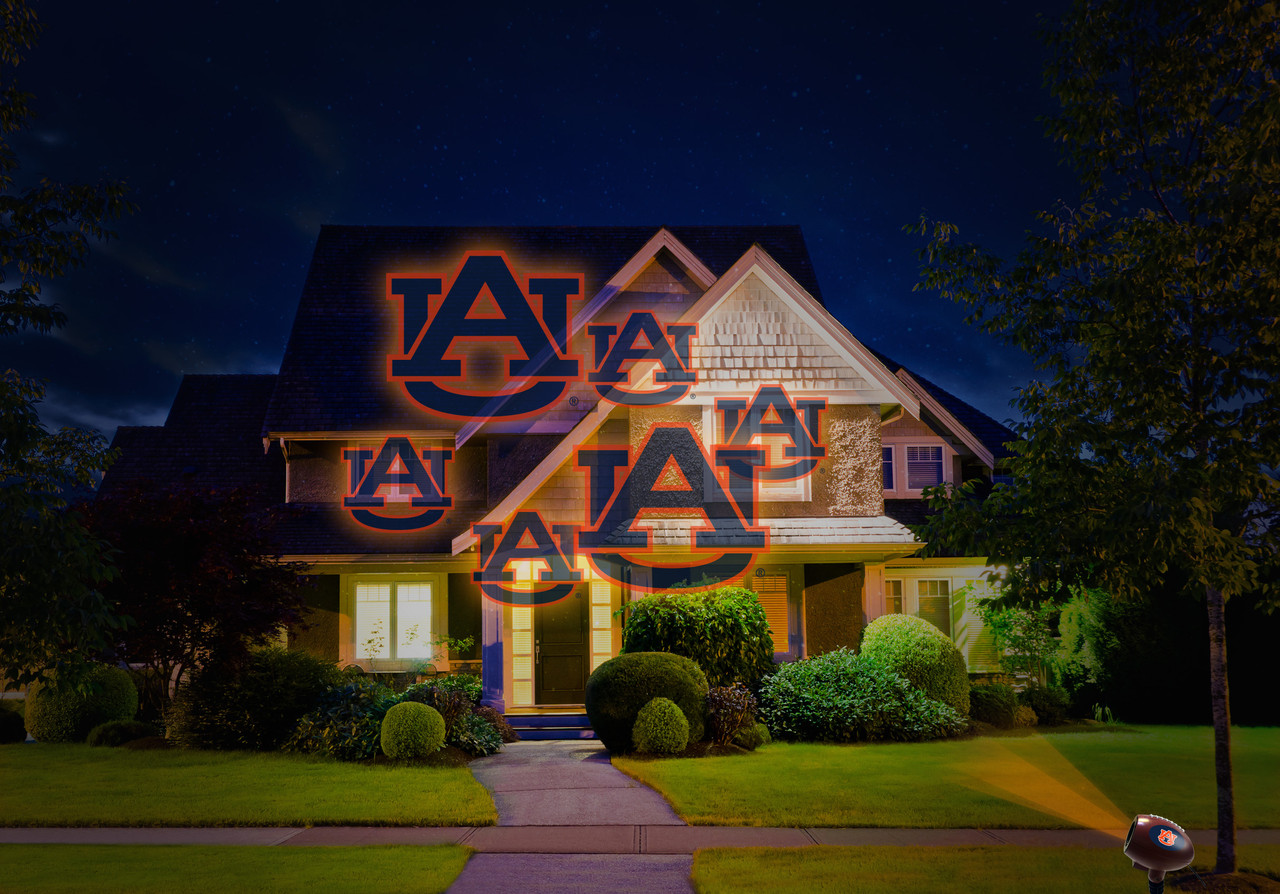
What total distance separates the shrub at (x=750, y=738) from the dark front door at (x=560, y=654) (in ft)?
13.6

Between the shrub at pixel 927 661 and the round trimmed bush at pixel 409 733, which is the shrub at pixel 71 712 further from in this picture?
the shrub at pixel 927 661

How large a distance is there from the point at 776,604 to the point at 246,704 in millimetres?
9251

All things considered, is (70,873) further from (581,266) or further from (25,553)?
(581,266)

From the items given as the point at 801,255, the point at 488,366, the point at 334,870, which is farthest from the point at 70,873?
the point at 801,255

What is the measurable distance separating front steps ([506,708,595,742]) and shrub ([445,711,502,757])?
56.0 inches

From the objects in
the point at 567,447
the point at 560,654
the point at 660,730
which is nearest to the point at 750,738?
the point at 660,730

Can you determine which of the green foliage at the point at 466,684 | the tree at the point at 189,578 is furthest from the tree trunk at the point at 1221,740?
the tree at the point at 189,578

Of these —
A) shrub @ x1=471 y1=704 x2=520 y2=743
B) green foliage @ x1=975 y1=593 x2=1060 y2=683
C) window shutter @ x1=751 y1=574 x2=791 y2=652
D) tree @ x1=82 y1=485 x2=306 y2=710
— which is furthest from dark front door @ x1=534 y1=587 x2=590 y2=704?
green foliage @ x1=975 y1=593 x2=1060 y2=683

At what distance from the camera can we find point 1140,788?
11117 millimetres

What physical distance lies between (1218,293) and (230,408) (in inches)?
865

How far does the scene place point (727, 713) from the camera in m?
13.9

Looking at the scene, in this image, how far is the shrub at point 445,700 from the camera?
46.0 ft

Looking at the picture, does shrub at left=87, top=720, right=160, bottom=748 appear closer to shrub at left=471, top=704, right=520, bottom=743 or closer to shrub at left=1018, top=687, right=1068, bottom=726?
shrub at left=471, top=704, right=520, bottom=743

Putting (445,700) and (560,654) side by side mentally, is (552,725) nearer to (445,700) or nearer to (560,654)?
(560,654)
